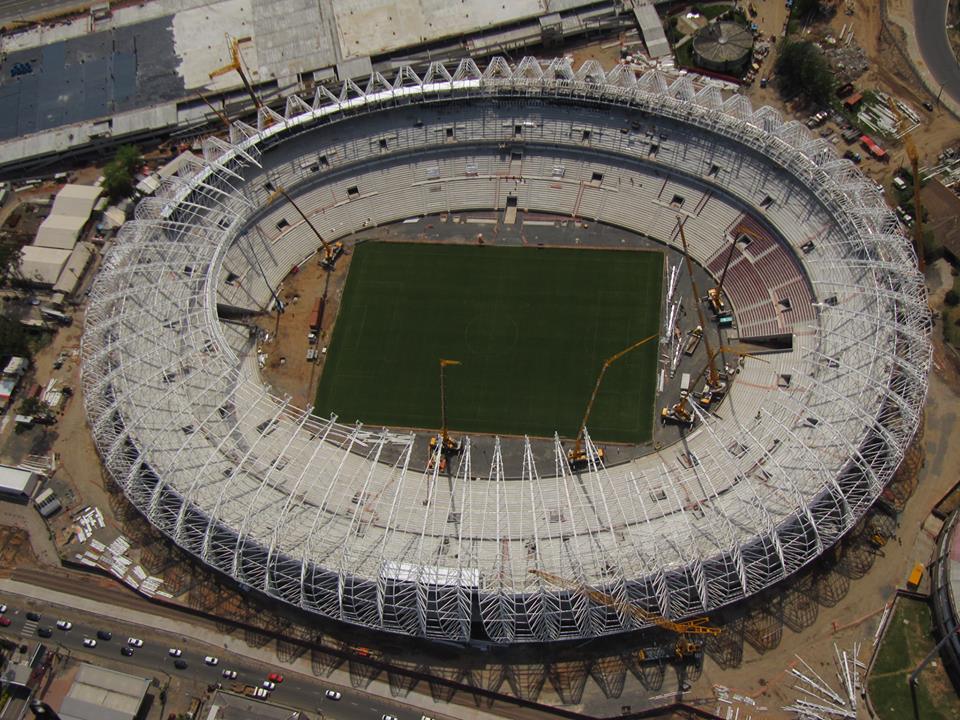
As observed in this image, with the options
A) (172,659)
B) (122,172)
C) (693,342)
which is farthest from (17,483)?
(693,342)

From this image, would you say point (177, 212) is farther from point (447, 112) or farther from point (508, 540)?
point (508, 540)

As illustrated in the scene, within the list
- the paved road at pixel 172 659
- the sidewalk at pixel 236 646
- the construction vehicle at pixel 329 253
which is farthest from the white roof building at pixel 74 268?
the paved road at pixel 172 659

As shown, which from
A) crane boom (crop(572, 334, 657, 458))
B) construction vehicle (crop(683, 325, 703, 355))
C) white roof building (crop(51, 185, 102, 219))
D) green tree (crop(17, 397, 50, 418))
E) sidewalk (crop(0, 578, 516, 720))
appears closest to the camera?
sidewalk (crop(0, 578, 516, 720))

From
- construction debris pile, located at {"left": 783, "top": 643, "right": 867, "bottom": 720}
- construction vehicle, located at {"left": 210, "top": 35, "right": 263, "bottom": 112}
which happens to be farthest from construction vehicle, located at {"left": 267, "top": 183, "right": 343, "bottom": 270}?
construction debris pile, located at {"left": 783, "top": 643, "right": 867, "bottom": 720}

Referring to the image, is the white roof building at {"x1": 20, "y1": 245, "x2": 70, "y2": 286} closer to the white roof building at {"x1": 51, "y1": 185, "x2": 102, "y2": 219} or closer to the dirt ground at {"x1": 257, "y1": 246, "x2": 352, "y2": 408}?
the white roof building at {"x1": 51, "y1": 185, "x2": 102, "y2": 219}

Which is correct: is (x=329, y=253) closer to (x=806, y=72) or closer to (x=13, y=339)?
(x=13, y=339)
